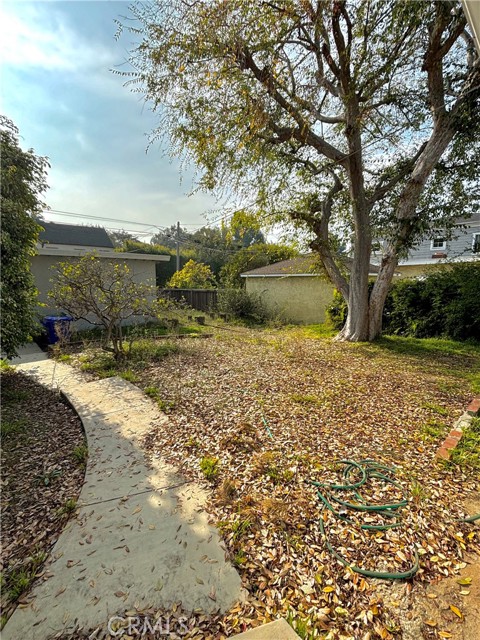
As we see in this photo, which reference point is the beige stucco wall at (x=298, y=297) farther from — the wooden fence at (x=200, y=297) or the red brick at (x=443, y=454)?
the red brick at (x=443, y=454)

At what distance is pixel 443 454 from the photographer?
288cm

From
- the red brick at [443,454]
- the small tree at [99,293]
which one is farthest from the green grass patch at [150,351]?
the red brick at [443,454]

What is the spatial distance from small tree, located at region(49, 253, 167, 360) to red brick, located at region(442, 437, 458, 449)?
5.58 m

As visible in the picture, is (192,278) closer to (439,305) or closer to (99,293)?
(99,293)

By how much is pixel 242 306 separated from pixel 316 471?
10795 millimetres

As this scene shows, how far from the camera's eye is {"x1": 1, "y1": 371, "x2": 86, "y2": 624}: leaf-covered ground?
1.86 meters

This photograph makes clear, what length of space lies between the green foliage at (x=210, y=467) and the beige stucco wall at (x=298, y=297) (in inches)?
417

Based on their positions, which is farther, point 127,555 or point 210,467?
point 210,467

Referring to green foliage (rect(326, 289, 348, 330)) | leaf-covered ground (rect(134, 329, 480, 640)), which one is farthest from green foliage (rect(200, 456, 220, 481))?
green foliage (rect(326, 289, 348, 330))

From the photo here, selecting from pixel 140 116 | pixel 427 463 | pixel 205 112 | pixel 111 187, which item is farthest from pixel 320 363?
pixel 111 187

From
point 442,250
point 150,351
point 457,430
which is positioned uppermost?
point 442,250

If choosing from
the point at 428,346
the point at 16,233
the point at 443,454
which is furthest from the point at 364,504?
the point at 428,346

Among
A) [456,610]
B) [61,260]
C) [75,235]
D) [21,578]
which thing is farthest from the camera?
[75,235]

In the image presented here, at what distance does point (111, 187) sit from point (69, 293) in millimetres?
4466
